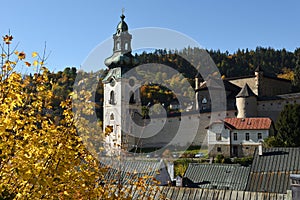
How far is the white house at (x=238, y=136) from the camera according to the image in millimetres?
33000

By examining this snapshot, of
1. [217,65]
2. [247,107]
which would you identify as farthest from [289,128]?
[217,65]

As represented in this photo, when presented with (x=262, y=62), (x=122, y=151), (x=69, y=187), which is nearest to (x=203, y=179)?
(x=122, y=151)

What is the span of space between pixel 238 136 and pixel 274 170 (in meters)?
21.5

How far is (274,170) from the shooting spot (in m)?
12.5

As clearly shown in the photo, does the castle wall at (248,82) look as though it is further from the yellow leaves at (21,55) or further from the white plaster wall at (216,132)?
the yellow leaves at (21,55)

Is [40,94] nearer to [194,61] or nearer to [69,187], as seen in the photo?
[69,187]

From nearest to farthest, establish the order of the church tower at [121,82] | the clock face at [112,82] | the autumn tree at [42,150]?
1. the autumn tree at [42,150]
2. the church tower at [121,82]
3. the clock face at [112,82]

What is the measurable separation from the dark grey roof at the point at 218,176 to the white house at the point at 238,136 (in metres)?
16.5

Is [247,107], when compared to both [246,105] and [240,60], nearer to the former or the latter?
[246,105]

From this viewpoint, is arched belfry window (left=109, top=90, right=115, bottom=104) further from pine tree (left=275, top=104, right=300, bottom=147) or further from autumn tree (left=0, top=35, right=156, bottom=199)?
autumn tree (left=0, top=35, right=156, bottom=199)

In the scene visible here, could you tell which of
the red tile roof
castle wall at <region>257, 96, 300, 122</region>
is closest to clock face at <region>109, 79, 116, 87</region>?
the red tile roof

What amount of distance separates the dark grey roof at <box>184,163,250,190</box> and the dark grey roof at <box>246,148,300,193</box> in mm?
2705

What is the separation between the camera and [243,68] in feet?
277

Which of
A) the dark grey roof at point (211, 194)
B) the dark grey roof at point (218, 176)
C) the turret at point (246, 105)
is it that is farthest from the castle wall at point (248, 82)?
the dark grey roof at point (211, 194)
